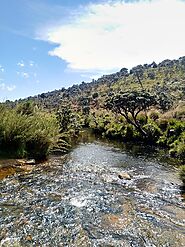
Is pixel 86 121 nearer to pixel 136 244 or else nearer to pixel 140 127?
pixel 140 127

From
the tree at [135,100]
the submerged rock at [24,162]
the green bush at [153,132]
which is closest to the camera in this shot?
the submerged rock at [24,162]

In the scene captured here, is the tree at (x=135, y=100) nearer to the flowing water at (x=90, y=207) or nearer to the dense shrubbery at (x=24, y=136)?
the dense shrubbery at (x=24, y=136)

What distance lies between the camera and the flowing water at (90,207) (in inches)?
444

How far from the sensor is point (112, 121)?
54.6 metres

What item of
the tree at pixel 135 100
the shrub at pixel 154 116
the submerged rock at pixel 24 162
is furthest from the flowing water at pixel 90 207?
the shrub at pixel 154 116

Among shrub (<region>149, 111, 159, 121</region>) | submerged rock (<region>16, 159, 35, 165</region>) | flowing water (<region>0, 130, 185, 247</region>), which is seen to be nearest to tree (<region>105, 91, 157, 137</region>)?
shrub (<region>149, 111, 159, 121</region>)

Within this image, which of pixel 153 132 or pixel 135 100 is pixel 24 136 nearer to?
pixel 153 132

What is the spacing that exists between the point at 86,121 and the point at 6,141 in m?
42.2

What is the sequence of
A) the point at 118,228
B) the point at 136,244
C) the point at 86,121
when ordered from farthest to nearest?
1. the point at 86,121
2. the point at 118,228
3. the point at 136,244

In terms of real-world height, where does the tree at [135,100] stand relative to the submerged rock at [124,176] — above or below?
above

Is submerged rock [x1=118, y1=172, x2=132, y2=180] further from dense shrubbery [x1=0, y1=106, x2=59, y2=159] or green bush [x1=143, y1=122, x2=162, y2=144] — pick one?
green bush [x1=143, y1=122, x2=162, y2=144]

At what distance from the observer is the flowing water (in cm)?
1128

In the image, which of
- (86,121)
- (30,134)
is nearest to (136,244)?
(30,134)

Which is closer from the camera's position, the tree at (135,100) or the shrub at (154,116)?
the tree at (135,100)
